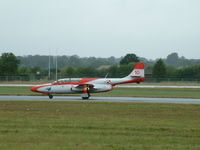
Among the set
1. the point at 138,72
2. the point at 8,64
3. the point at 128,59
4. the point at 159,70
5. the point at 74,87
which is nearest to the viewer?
the point at 74,87

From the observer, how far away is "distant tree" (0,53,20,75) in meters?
104

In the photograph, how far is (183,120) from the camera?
1955 cm

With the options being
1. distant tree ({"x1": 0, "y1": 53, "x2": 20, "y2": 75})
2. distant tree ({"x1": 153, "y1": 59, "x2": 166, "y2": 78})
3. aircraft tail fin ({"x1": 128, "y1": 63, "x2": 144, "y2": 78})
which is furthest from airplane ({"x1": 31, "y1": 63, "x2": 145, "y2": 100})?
distant tree ({"x1": 0, "y1": 53, "x2": 20, "y2": 75})

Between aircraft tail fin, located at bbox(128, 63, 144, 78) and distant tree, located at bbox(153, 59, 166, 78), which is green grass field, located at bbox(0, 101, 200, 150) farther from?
distant tree, located at bbox(153, 59, 166, 78)

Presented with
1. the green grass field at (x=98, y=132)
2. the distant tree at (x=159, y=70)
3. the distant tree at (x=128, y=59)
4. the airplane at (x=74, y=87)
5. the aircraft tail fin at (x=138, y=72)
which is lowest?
the green grass field at (x=98, y=132)

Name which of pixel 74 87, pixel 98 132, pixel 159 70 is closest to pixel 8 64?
pixel 159 70

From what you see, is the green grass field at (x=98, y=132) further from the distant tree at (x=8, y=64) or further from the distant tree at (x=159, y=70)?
the distant tree at (x=8, y=64)

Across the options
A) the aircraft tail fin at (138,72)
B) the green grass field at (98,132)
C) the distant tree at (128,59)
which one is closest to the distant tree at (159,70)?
the distant tree at (128,59)

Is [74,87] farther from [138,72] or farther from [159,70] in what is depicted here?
[159,70]

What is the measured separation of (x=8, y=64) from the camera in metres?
105

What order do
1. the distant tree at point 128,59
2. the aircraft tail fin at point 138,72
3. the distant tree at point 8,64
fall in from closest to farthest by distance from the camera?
the aircraft tail fin at point 138,72 < the distant tree at point 8,64 < the distant tree at point 128,59

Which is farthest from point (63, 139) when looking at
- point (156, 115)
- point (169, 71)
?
point (169, 71)

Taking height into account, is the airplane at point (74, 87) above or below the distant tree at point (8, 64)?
below

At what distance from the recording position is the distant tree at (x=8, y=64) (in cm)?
10425
